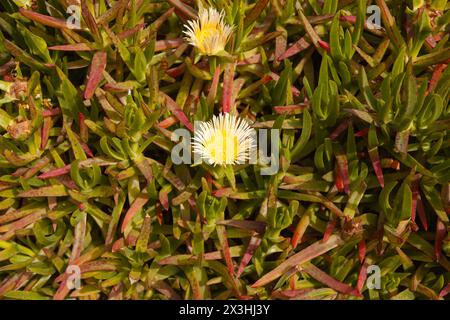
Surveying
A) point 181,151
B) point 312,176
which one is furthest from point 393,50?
point 181,151

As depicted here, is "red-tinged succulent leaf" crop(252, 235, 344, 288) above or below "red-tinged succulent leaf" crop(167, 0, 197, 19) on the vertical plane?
below

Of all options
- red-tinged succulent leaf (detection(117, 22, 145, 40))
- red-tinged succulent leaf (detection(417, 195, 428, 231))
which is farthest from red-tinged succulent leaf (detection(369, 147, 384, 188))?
red-tinged succulent leaf (detection(117, 22, 145, 40))

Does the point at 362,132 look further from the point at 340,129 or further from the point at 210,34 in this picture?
the point at 210,34

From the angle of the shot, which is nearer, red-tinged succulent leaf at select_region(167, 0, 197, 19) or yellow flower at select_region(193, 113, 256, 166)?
yellow flower at select_region(193, 113, 256, 166)

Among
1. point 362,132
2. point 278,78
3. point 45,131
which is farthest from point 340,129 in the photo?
point 45,131

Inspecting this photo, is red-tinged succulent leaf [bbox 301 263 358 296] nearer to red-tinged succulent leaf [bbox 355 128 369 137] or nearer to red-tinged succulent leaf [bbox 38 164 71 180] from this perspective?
red-tinged succulent leaf [bbox 355 128 369 137]

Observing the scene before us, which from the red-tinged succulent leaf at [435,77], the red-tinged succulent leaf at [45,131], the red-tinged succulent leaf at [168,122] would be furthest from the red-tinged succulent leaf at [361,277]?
the red-tinged succulent leaf at [45,131]
